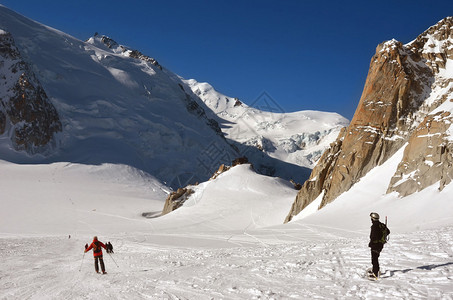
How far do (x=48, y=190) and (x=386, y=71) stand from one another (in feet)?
182

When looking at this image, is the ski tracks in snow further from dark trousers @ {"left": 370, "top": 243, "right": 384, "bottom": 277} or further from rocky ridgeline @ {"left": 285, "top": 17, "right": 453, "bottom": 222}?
rocky ridgeline @ {"left": 285, "top": 17, "right": 453, "bottom": 222}

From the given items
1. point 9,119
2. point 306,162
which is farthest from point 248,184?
point 306,162

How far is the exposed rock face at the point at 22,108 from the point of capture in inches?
3391

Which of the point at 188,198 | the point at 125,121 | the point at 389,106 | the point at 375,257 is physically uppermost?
the point at 125,121

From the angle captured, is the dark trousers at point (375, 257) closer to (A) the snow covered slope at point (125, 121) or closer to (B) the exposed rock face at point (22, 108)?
(A) the snow covered slope at point (125, 121)

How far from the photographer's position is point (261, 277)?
959cm

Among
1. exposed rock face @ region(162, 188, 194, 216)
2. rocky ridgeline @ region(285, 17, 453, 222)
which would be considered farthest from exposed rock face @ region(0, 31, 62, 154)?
rocky ridgeline @ region(285, 17, 453, 222)

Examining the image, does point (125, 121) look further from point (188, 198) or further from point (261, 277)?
point (261, 277)

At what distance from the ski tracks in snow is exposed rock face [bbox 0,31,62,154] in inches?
3258

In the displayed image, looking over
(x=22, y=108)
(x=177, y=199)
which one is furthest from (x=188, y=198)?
(x=22, y=108)

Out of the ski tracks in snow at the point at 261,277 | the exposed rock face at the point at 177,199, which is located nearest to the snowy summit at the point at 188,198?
the ski tracks in snow at the point at 261,277

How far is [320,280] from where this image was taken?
880cm

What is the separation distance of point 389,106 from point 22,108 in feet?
282

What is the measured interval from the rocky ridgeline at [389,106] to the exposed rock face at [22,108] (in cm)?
7365
